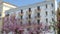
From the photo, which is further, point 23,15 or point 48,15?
point 23,15

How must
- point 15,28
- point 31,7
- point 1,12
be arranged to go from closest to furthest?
1. point 15,28
2. point 31,7
3. point 1,12

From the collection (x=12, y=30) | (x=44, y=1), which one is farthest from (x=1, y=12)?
(x=44, y=1)

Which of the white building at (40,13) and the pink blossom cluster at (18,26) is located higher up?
the white building at (40,13)

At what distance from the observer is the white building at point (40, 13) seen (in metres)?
15.0

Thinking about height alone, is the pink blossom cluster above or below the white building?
below

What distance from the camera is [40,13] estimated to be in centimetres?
1533

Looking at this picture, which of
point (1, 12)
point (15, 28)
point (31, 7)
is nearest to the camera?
point (15, 28)

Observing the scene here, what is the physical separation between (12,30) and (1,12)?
2671 mm

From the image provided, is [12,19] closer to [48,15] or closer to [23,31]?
[23,31]

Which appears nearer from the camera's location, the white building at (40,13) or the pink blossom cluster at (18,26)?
the pink blossom cluster at (18,26)

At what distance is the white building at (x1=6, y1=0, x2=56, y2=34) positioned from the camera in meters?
15.0

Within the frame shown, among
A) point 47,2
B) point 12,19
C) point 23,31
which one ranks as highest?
point 47,2

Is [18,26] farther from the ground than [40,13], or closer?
closer

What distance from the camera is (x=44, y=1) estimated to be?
605 inches
